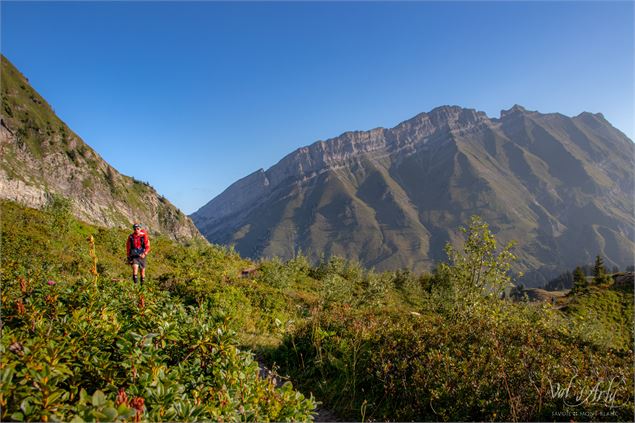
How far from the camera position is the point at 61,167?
530ft

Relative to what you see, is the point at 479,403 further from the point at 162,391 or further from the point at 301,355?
the point at 162,391

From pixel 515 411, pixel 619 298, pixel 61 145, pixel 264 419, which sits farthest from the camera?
pixel 61 145

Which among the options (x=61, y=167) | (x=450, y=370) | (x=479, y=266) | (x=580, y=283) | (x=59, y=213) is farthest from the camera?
(x=61, y=167)

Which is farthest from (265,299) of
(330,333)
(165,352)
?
(165,352)

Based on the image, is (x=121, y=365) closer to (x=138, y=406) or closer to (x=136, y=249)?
(x=138, y=406)

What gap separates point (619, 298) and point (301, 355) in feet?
116

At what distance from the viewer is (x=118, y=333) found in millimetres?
4395

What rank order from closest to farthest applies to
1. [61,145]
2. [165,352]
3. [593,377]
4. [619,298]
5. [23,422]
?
[23,422] < [165,352] < [593,377] < [619,298] < [61,145]

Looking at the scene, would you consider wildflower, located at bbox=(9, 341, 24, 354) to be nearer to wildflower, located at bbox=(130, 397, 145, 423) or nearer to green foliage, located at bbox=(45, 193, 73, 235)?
wildflower, located at bbox=(130, 397, 145, 423)

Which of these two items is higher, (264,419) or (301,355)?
(264,419)

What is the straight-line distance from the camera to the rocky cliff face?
14607 cm

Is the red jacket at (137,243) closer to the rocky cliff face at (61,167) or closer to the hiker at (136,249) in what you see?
the hiker at (136,249)

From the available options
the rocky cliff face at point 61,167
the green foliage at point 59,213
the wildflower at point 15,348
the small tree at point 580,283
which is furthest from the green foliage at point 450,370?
the rocky cliff face at point 61,167

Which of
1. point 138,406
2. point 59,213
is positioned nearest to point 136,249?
point 59,213
